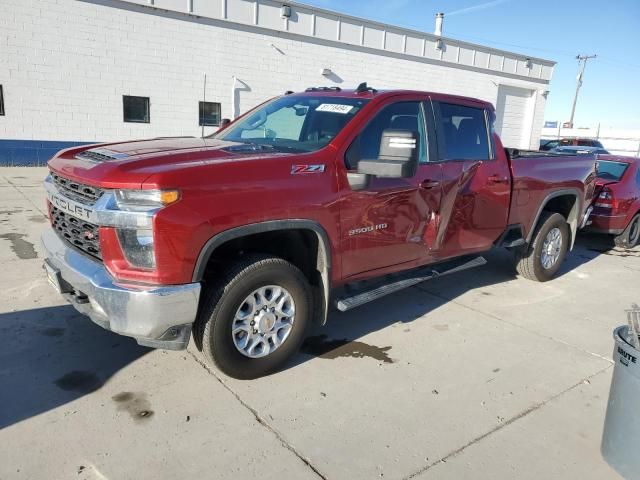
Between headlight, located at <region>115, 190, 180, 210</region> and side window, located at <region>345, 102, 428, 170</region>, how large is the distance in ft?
4.43

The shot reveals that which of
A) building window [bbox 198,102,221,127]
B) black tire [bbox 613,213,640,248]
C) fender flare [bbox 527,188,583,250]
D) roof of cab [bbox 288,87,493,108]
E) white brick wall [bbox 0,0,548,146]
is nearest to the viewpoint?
roof of cab [bbox 288,87,493,108]

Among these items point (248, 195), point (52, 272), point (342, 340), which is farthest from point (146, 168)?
point (342, 340)

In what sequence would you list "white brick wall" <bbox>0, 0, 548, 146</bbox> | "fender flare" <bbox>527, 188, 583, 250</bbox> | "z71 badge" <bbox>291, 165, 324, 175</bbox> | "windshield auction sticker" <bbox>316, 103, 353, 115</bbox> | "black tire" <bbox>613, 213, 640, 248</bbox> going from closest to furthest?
"z71 badge" <bbox>291, 165, 324, 175</bbox> → "windshield auction sticker" <bbox>316, 103, 353, 115</bbox> → "fender flare" <bbox>527, 188, 583, 250</bbox> → "black tire" <bbox>613, 213, 640, 248</bbox> → "white brick wall" <bbox>0, 0, 548, 146</bbox>

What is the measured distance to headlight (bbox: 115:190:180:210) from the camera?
278 cm

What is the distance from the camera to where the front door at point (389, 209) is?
370 cm

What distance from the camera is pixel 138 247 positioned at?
2826 mm

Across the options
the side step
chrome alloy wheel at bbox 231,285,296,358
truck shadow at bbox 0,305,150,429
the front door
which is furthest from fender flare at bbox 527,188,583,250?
truck shadow at bbox 0,305,150,429

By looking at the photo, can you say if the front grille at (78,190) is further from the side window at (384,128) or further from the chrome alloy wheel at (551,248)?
the chrome alloy wheel at (551,248)

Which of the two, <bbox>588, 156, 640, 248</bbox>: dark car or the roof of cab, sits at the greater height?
the roof of cab

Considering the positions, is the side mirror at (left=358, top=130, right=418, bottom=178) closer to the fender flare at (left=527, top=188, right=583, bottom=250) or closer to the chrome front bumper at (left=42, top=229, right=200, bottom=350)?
the chrome front bumper at (left=42, top=229, right=200, bottom=350)

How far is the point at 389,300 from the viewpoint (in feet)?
17.1

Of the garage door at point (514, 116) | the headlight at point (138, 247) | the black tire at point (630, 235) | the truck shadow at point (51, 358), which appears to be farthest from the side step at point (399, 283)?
the garage door at point (514, 116)

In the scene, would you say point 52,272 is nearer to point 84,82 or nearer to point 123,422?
point 123,422

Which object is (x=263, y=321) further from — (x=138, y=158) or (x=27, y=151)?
(x=27, y=151)
